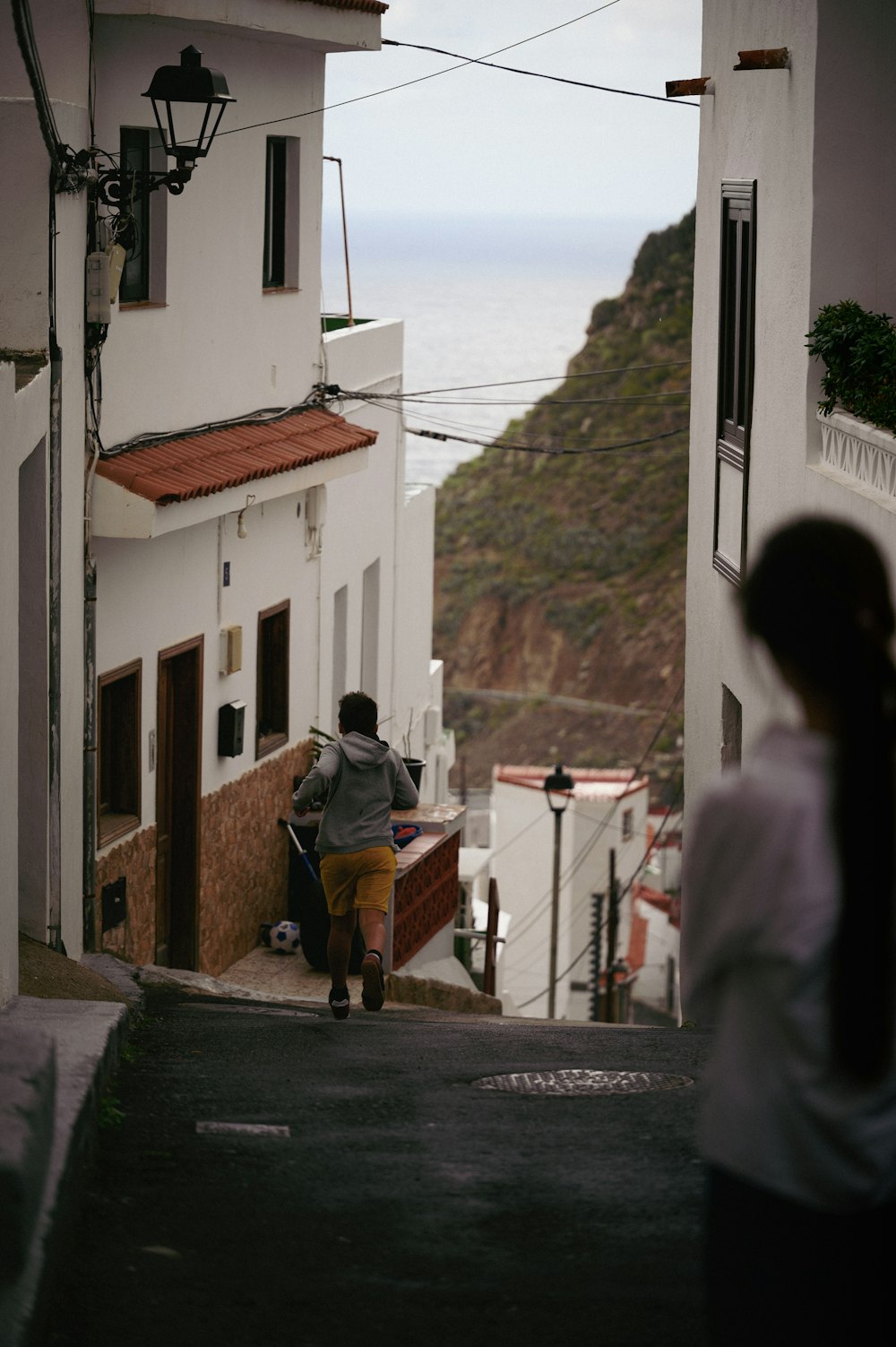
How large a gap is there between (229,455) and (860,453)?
5791mm

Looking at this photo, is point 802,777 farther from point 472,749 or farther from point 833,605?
point 472,749

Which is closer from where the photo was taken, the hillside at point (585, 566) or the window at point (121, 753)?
the window at point (121, 753)

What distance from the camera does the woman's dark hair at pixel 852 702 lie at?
254cm

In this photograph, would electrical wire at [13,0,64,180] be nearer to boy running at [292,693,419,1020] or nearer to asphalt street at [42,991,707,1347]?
boy running at [292,693,419,1020]

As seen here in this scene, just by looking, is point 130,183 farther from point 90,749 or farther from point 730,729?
point 730,729

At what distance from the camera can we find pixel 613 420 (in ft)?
229

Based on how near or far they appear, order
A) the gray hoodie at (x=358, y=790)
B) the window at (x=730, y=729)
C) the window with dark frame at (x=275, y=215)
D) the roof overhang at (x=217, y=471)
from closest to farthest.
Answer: the gray hoodie at (x=358, y=790)
the roof overhang at (x=217, y=471)
the window at (x=730, y=729)
the window with dark frame at (x=275, y=215)

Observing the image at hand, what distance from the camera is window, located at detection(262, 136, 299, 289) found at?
53.6 ft

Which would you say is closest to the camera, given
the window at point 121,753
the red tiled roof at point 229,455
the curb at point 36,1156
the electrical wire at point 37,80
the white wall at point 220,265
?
the curb at point 36,1156

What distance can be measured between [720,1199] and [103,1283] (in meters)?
2.34

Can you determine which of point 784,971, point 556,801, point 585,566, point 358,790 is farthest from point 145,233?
point 585,566

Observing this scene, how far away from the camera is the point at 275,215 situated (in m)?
16.5

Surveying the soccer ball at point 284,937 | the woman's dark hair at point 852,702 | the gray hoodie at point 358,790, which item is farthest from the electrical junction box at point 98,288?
the woman's dark hair at point 852,702

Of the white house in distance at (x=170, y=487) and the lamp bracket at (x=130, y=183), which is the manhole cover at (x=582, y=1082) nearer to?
the white house in distance at (x=170, y=487)
